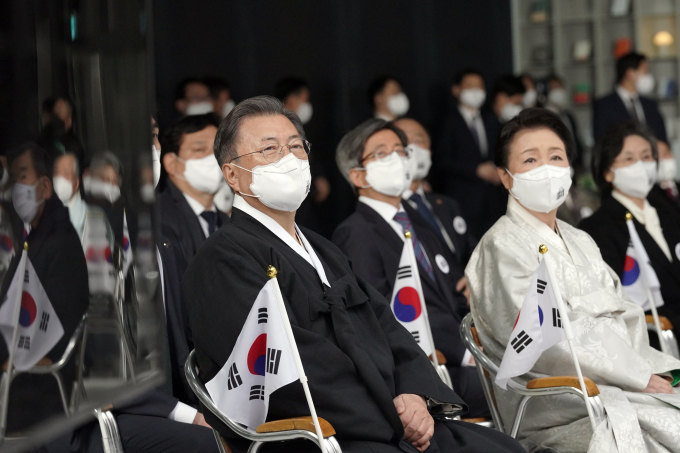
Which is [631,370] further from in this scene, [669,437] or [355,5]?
[355,5]

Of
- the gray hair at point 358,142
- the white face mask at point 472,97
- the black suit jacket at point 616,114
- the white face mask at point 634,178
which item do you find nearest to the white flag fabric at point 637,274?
the white face mask at point 634,178

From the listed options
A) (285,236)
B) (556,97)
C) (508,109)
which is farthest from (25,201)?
(556,97)

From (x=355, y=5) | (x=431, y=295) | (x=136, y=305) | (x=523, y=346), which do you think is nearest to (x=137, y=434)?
(x=523, y=346)

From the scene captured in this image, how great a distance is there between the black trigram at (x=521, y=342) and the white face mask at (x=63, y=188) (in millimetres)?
1770

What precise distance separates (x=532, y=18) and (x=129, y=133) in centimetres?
853

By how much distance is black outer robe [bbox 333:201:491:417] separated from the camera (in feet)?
10.3

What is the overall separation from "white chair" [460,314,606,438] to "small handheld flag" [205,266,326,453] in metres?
0.73

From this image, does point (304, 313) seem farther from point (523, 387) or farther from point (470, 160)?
point (470, 160)

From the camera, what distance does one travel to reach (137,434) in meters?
2.31

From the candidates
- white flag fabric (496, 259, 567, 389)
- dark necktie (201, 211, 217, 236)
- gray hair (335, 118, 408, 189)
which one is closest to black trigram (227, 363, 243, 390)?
white flag fabric (496, 259, 567, 389)

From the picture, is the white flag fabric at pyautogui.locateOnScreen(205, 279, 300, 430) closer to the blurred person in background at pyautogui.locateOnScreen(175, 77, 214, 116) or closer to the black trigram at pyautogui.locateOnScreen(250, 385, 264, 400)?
the black trigram at pyautogui.locateOnScreen(250, 385, 264, 400)

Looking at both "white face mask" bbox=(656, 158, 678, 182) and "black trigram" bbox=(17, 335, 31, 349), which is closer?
"black trigram" bbox=(17, 335, 31, 349)

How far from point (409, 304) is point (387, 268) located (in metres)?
0.44

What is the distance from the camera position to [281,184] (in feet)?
6.89
